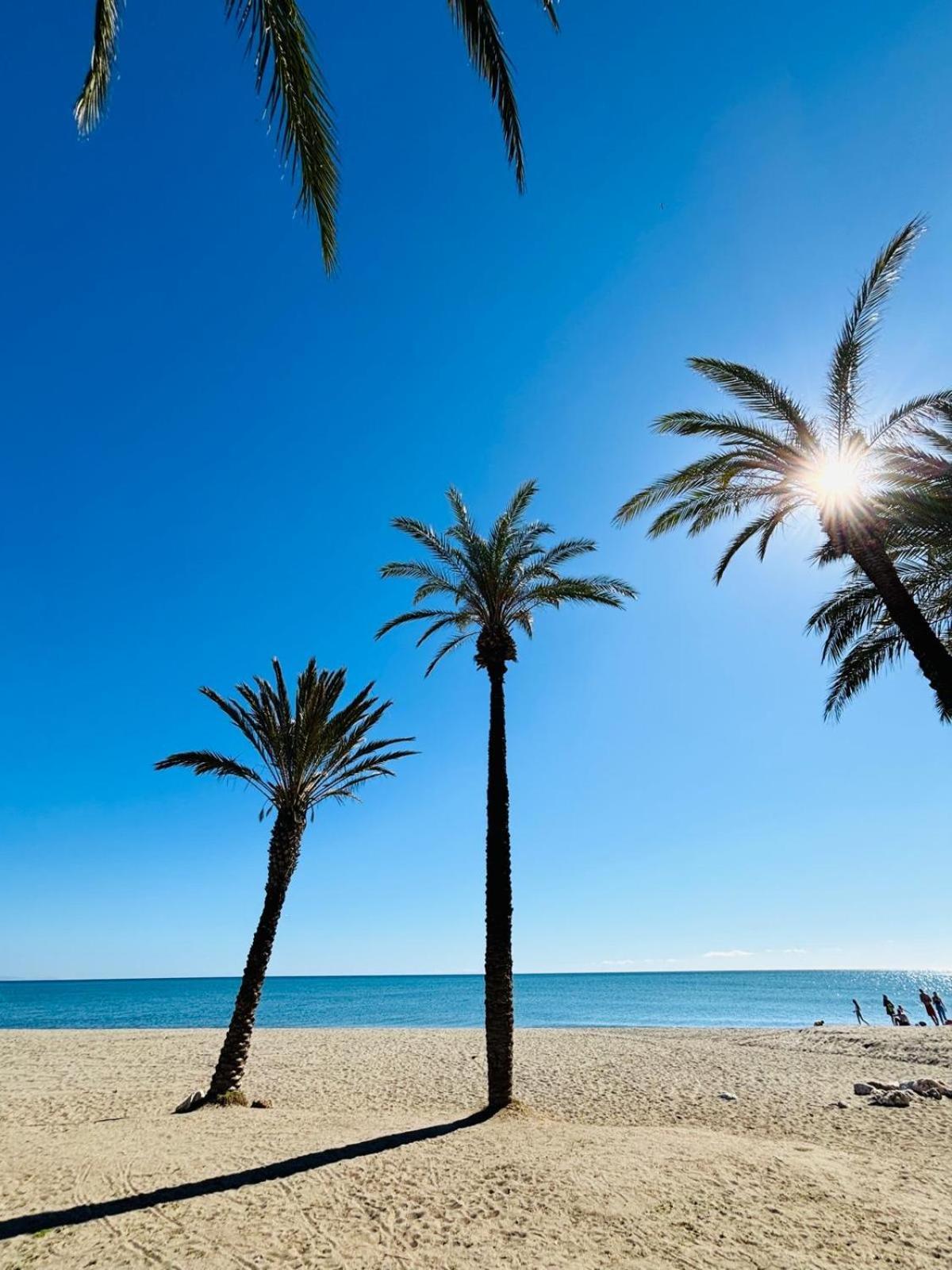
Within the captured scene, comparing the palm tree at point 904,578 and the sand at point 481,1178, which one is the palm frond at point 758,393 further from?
the sand at point 481,1178

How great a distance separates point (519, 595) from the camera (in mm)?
14297

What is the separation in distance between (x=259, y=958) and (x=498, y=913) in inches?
226

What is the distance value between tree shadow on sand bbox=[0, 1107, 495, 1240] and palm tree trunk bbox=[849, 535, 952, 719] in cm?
992

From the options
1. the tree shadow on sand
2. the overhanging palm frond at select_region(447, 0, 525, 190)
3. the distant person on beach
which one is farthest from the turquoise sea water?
the overhanging palm frond at select_region(447, 0, 525, 190)

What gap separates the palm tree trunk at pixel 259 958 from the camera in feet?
40.0

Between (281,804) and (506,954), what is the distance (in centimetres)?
651

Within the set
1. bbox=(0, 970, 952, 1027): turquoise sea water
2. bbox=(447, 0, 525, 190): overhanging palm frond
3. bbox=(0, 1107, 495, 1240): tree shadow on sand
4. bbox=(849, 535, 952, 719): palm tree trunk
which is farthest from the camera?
bbox=(0, 970, 952, 1027): turquoise sea water

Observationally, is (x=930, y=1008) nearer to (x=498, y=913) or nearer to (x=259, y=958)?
A: (x=498, y=913)

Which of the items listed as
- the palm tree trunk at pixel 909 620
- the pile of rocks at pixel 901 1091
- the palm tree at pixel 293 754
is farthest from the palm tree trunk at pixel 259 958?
the palm tree trunk at pixel 909 620

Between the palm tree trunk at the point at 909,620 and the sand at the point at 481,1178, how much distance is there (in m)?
6.00

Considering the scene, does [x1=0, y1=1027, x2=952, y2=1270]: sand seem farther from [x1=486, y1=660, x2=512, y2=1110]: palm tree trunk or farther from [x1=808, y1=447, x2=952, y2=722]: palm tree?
[x1=808, y1=447, x2=952, y2=722]: palm tree

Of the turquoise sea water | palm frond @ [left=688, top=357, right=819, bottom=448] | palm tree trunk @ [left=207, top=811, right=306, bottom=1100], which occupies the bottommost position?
the turquoise sea water

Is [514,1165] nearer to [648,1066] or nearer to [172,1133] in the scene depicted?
[172,1133]

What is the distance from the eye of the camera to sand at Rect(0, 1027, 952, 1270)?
210 inches
